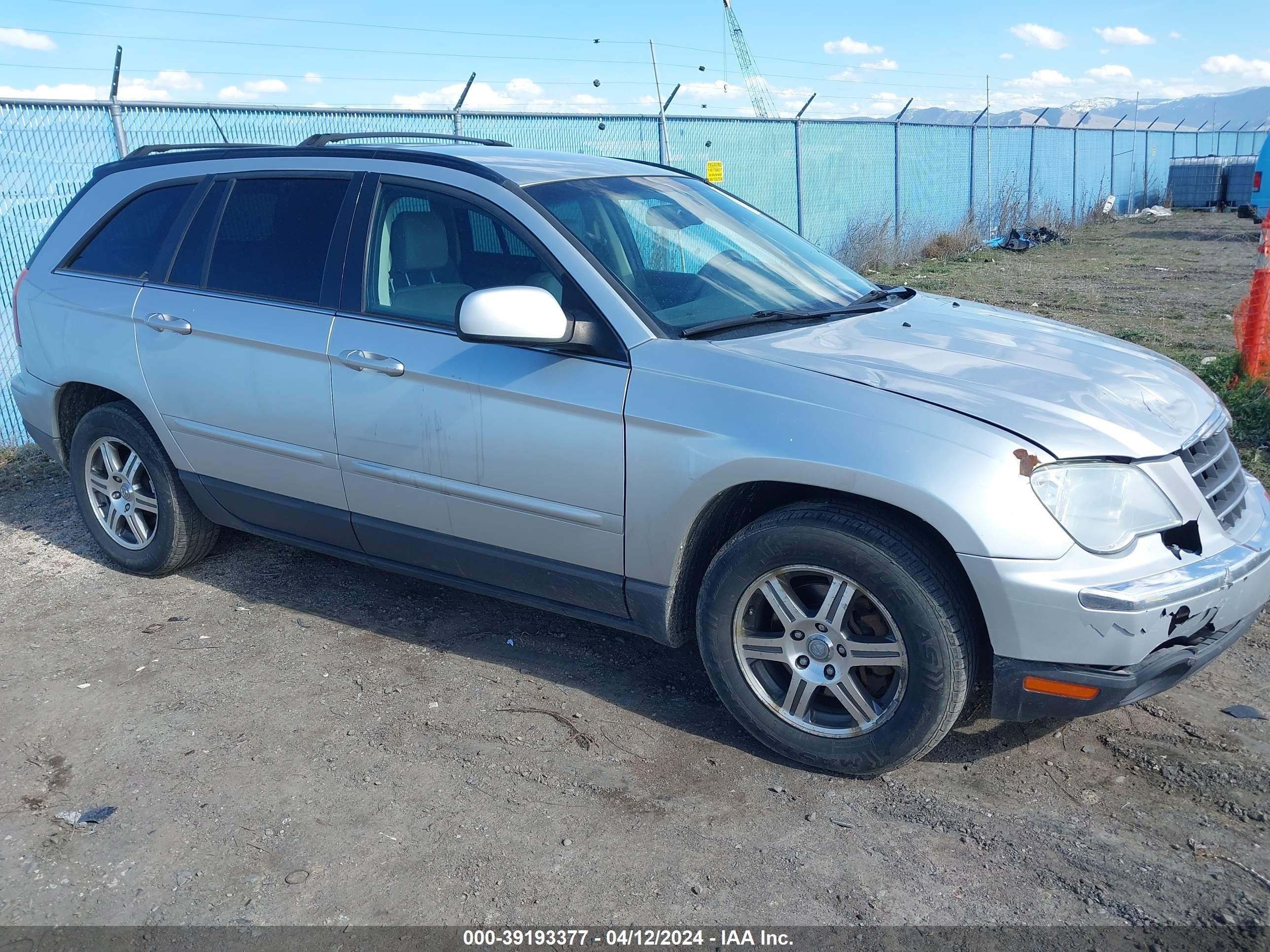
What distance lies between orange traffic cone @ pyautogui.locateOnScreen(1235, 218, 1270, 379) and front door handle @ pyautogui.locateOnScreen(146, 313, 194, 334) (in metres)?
6.40

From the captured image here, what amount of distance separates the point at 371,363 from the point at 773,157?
12542 millimetres

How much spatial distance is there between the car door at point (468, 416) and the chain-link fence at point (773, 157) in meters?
5.10

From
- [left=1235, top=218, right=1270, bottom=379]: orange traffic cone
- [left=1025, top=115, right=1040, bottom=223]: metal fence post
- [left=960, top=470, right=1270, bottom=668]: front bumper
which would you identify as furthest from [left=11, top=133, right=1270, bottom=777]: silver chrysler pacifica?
[left=1025, top=115, right=1040, bottom=223]: metal fence post

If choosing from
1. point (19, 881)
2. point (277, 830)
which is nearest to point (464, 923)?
point (277, 830)

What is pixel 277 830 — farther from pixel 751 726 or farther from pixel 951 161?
pixel 951 161

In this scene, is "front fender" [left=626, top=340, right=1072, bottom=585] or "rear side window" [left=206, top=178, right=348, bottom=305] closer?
"front fender" [left=626, top=340, right=1072, bottom=585]

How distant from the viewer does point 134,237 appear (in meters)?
4.82

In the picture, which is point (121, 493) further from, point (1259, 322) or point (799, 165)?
point (799, 165)

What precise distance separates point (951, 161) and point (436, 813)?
67.2ft

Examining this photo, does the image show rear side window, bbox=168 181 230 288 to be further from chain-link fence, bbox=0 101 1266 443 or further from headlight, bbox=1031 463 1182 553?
chain-link fence, bbox=0 101 1266 443

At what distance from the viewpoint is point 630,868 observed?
2.88 meters

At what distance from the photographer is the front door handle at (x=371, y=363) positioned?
382 centimetres

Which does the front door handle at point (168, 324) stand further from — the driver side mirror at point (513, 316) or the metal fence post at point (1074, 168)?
the metal fence post at point (1074, 168)

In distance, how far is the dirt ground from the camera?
9.04 ft
